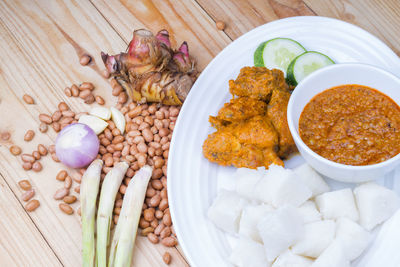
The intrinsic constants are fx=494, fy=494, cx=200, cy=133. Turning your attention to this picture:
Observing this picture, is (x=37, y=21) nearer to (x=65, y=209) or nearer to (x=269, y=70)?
(x=65, y=209)

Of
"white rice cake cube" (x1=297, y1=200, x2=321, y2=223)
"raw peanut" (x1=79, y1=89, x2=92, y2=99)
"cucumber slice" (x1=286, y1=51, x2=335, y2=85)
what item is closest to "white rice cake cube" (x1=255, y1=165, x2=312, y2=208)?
"white rice cake cube" (x1=297, y1=200, x2=321, y2=223)

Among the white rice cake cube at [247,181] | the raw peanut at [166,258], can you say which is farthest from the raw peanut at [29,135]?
the white rice cake cube at [247,181]

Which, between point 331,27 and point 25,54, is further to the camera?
point 25,54

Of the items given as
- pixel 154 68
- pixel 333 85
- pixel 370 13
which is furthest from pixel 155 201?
pixel 370 13

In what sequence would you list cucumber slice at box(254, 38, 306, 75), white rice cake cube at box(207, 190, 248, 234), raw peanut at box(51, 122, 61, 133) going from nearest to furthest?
white rice cake cube at box(207, 190, 248, 234) < cucumber slice at box(254, 38, 306, 75) < raw peanut at box(51, 122, 61, 133)

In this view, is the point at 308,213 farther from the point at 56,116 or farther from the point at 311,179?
the point at 56,116

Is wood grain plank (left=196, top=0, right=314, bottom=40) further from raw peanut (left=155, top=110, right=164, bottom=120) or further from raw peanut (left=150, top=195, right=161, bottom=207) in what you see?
raw peanut (left=150, top=195, right=161, bottom=207)

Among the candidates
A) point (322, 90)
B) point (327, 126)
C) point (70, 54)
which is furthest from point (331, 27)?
point (70, 54)

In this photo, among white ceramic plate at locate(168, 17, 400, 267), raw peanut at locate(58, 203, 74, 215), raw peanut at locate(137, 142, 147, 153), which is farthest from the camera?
A: raw peanut at locate(137, 142, 147, 153)
